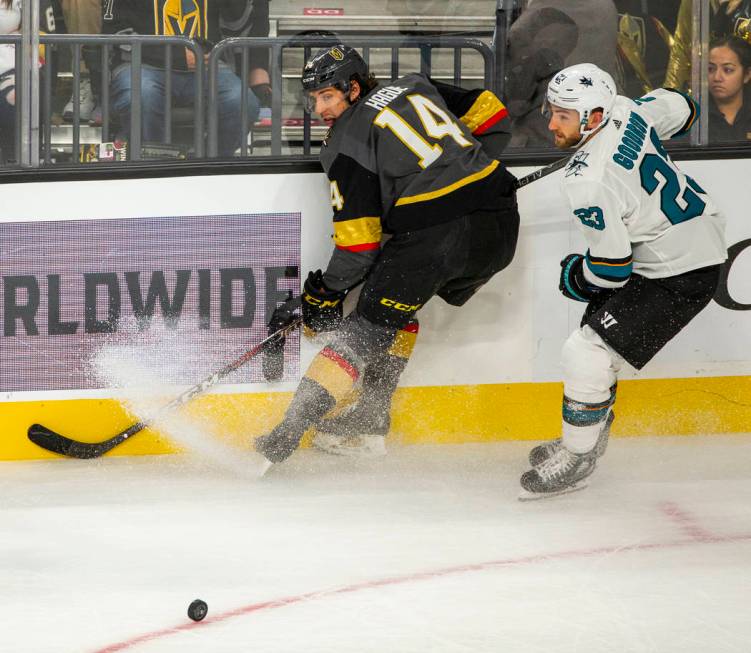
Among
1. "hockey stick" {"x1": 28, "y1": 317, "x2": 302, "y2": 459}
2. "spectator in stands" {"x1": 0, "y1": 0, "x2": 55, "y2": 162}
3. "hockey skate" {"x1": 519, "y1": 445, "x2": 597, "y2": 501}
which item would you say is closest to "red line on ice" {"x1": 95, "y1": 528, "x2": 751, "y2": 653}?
"hockey skate" {"x1": 519, "y1": 445, "x2": 597, "y2": 501}

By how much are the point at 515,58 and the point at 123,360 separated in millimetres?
1590

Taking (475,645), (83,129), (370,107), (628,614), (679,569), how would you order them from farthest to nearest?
(83,129), (370,107), (679,569), (628,614), (475,645)


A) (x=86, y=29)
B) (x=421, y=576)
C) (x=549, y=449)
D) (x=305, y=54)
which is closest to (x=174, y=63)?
(x=86, y=29)

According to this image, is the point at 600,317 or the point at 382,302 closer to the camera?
the point at 600,317

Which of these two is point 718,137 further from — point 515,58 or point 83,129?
point 83,129

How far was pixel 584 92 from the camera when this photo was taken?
288 centimetres

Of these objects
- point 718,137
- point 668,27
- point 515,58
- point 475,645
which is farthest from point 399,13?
point 475,645

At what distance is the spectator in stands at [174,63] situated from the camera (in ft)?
11.5

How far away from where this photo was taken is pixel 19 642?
204cm

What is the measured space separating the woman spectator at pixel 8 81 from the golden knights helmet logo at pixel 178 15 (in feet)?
1.44

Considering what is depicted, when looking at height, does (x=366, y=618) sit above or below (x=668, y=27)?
below

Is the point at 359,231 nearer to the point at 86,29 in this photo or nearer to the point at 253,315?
the point at 253,315

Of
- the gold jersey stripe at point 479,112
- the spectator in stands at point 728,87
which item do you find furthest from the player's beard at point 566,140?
the spectator in stands at point 728,87

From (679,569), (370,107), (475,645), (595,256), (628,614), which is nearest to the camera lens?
(475,645)
